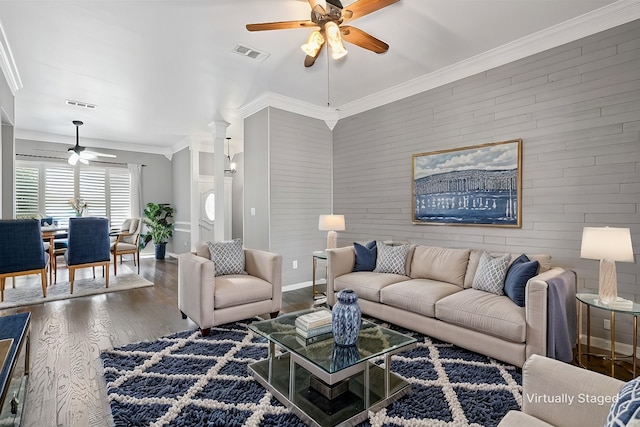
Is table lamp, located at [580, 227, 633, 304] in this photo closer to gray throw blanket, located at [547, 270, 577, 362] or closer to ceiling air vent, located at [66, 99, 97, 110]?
gray throw blanket, located at [547, 270, 577, 362]

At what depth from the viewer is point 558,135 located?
9.86 ft

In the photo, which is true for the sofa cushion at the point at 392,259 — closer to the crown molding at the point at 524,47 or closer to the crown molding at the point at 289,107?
the crown molding at the point at 524,47

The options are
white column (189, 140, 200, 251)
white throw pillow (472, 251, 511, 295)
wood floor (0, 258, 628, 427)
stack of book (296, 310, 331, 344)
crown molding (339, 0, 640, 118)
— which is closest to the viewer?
wood floor (0, 258, 628, 427)

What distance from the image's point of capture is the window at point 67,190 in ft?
21.7

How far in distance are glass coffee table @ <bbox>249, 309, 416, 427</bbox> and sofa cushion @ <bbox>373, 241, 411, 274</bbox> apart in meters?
1.51

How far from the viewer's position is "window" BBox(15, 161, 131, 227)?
6625 mm

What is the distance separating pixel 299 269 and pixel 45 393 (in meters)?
3.27

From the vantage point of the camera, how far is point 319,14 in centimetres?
218

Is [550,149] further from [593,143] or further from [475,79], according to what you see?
[475,79]

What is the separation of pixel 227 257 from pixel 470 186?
9.54ft

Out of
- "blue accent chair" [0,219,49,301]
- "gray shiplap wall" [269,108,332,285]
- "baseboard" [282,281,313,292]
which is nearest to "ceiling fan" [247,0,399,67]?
"gray shiplap wall" [269,108,332,285]

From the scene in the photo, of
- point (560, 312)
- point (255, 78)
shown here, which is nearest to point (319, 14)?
point (255, 78)

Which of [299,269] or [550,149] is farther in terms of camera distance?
[299,269]

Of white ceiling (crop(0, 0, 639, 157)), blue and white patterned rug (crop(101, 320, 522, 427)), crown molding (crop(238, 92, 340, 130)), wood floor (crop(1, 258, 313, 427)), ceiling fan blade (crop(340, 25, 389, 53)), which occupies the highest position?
white ceiling (crop(0, 0, 639, 157))
